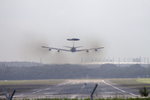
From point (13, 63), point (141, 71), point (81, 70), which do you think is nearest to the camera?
point (81, 70)

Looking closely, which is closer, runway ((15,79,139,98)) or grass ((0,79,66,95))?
runway ((15,79,139,98))

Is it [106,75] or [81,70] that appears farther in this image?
[106,75]

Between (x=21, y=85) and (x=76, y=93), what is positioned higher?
(x=21, y=85)

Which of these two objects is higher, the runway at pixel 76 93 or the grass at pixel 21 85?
the grass at pixel 21 85

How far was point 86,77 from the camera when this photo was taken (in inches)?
4973

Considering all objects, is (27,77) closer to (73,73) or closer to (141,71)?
(73,73)

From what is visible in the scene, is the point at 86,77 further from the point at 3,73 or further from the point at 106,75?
the point at 3,73

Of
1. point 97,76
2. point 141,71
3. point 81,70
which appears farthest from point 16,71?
point 141,71

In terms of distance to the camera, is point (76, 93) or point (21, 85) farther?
point (21, 85)

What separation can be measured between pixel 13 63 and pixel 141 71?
311 ft

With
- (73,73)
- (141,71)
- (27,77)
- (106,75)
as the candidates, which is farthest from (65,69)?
(141,71)

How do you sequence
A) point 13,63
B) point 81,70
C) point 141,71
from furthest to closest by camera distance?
1. point 13,63
2. point 141,71
3. point 81,70

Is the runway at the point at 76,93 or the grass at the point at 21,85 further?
the grass at the point at 21,85

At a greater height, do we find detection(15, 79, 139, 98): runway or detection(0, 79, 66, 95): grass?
detection(0, 79, 66, 95): grass
